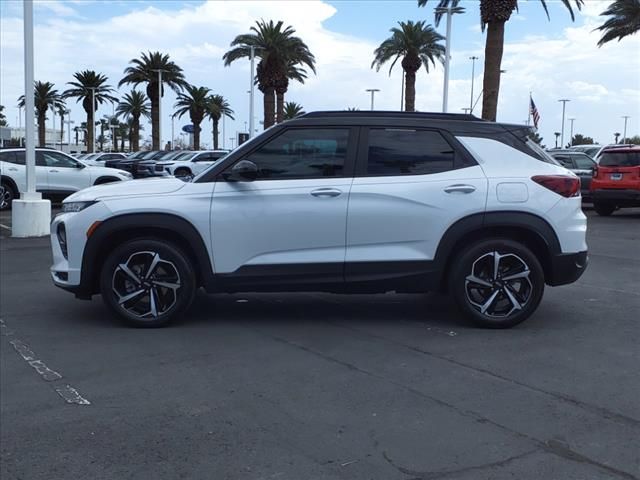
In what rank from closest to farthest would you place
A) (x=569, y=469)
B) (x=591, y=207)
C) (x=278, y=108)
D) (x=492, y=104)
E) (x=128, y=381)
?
(x=569, y=469)
(x=128, y=381)
(x=591, y=207)
(x=492, y=104)
(x=278, y=108)

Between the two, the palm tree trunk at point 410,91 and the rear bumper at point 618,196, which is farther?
the palm tree trunk at point 410,91

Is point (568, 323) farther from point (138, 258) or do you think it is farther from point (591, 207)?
point (591, 207)

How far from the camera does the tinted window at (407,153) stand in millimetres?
6098

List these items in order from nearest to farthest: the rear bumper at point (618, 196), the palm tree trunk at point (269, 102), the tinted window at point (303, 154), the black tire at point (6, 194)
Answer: the tinted window at point (303, 154)
the rear bumper at point (618, 196)
the black tire at point (6, 194)
the palm tree trunk at point (269, 102)

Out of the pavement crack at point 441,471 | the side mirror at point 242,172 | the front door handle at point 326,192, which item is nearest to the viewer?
the pavement crack at point 441,471

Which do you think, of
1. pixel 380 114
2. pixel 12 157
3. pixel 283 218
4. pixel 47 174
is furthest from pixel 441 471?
pixel 12 157

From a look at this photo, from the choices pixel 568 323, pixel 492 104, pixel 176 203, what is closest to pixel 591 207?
pixel 492 104

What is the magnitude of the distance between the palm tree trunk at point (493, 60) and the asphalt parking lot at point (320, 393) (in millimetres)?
17415

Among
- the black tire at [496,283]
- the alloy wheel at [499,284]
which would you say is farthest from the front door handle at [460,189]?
the alloy wheel at [499,284]

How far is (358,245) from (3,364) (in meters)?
2.98

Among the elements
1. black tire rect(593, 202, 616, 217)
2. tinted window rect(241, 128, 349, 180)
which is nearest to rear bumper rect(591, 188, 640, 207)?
black tire rect(593, 202, 616, 217)

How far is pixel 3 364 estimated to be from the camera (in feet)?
17.3

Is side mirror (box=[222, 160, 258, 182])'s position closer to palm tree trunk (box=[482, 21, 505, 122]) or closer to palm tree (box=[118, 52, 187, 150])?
palm tree trunk (box=[482, 21, 505, 122])

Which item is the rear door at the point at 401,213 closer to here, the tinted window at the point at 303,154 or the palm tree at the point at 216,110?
the tinted window at the point at 303,154
